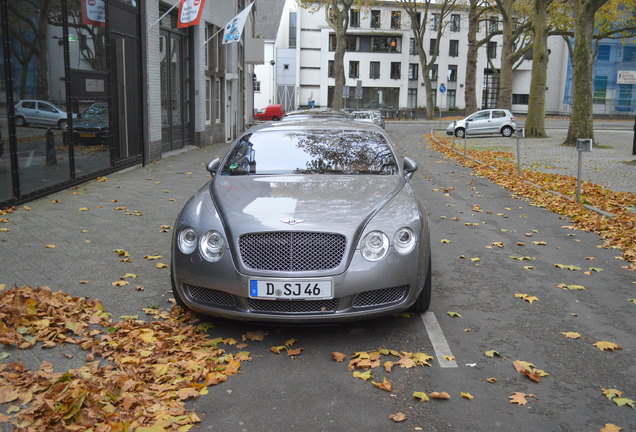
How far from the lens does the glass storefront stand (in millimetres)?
9500

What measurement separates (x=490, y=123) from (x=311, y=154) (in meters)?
31.5

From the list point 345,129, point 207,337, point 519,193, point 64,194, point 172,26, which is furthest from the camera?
point 172,26

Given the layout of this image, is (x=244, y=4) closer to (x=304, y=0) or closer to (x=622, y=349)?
(x=304, y=0)

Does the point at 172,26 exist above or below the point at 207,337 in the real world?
above

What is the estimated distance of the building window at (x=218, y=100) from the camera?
2617 centimetres

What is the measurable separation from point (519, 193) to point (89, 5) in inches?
370

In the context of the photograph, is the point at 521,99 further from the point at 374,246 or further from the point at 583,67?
the point at 374,246

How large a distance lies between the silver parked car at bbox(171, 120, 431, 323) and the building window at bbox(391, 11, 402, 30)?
71145 mm

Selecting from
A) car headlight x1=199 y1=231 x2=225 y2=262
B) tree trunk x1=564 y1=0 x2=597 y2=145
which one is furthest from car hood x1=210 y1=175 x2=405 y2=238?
tree trunk x1=564 y1=0 x2=597 y2=145

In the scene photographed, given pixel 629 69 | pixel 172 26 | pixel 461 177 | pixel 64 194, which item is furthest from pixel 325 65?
pixel 64 194

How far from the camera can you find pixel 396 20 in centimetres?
7400

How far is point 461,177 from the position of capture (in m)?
16.2

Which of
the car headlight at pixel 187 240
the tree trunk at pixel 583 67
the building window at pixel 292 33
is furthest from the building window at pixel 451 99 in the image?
the car headlight at pixel 187 240

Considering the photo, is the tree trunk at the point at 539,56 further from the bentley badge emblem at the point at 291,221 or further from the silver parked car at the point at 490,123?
the bentley badge emblem at the point at 291,221
